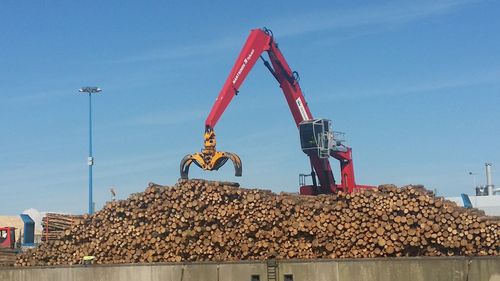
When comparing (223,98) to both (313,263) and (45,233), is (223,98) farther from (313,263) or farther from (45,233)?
(313,263)

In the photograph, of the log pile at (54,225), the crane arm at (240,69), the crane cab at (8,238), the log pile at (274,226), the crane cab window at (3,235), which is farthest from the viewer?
the crane cab window at (3,235)

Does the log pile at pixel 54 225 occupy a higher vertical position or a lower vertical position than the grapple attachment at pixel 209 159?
lower

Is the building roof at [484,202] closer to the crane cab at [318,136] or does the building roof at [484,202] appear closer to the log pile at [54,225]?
the crane cab at [318,136]

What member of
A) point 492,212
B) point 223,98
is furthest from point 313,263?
point 492,212

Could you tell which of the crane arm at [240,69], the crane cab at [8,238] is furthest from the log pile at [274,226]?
the crane cab at [8,238]

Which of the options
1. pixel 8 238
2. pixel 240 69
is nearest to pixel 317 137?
pixel 240 69

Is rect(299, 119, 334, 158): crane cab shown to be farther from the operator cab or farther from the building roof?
the building roof

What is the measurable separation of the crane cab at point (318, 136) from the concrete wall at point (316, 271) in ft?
34.2

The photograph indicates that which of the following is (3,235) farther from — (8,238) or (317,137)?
(317,137)

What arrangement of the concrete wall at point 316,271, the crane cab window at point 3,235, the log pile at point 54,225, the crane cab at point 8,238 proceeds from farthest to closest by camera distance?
the crane cab window at point 3,235, the crane cab at point 8,238, the log pile at point 54,225, the concrete wall at point 316,271

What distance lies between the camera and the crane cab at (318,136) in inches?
999

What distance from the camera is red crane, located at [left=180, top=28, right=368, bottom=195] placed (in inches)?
864

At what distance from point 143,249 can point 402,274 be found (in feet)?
24.5

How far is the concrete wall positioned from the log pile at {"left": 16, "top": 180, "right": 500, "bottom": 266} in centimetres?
87
